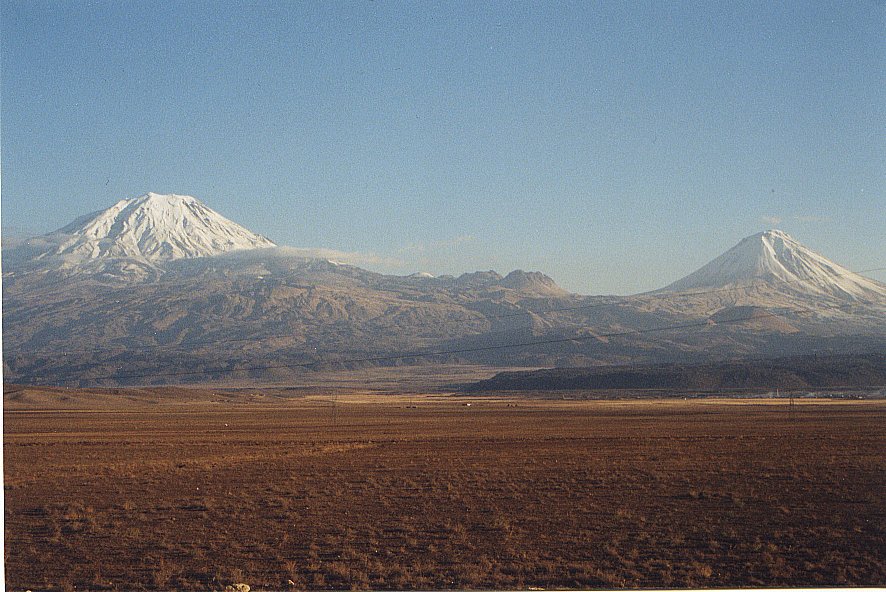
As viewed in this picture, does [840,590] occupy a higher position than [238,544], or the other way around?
[840,590]

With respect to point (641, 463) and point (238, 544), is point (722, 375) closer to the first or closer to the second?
point (641, 463)

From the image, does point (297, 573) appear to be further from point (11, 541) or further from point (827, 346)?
point (827, 346)

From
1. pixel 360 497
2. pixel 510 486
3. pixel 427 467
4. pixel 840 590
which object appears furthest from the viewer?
pixel 427 467

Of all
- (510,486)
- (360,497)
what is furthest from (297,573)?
(510,486)

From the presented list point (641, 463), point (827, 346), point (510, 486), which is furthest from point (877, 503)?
point (827, 346)

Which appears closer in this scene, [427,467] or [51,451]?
[427,467]

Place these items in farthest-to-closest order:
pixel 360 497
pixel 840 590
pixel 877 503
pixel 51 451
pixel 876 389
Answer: pixel 876 389, pixel 51 451, pixel 360 497, pixel 877 503, pixel 840 590
